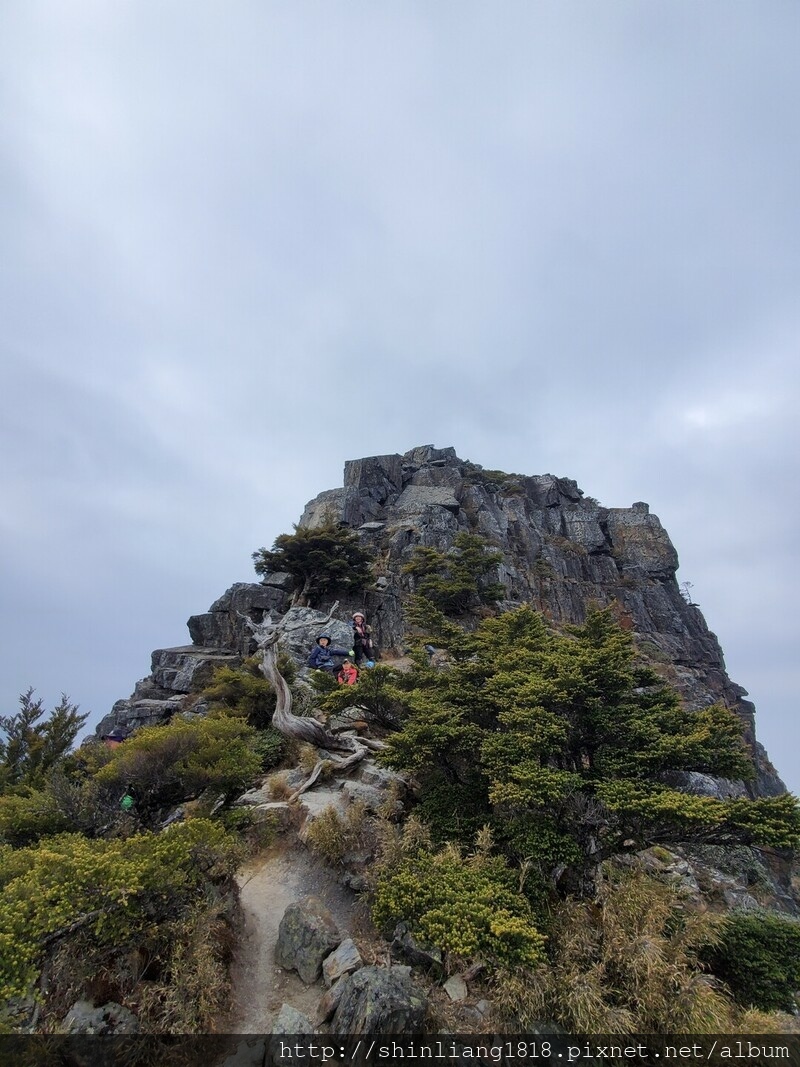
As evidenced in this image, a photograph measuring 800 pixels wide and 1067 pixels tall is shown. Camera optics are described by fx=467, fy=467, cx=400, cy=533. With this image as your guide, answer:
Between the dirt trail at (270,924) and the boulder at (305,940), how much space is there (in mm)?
137

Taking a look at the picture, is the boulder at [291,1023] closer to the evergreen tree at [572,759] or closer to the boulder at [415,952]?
the boulder at [415,952]

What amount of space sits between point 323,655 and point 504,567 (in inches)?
720

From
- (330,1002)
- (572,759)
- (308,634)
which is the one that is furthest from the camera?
(308,634)

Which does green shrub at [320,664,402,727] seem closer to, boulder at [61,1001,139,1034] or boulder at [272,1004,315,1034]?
boulder at [272,1004,315,1034]

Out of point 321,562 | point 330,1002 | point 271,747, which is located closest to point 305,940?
point 330,1002

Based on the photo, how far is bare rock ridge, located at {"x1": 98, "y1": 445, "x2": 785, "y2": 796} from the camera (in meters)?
26.0

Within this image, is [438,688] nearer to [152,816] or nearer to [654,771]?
[654,771]

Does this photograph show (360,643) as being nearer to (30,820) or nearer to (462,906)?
(30,820)

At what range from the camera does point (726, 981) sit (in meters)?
6.73

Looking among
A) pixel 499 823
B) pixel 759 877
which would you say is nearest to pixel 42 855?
pixel 499 823

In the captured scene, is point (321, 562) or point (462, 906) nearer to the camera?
point (462, 906)

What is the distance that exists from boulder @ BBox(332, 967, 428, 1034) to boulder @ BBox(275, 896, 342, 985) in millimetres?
986

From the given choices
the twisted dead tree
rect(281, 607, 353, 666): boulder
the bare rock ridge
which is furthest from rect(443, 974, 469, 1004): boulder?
the bare rock ridge

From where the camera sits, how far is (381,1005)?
540 cm
